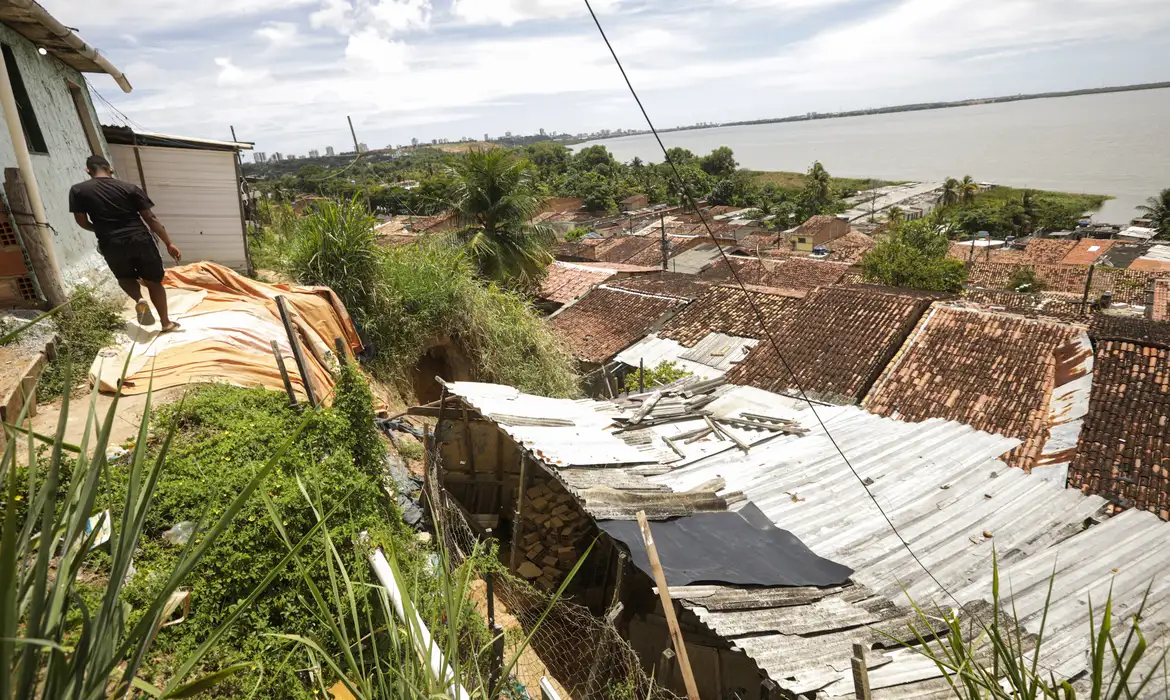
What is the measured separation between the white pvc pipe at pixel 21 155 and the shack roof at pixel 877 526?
172 inches


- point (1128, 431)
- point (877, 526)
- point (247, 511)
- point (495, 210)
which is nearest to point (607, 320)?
point (495, 210)

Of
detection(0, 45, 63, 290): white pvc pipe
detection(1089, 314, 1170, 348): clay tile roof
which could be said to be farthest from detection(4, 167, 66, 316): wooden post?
detection(1089, 314, 1170, 348): clay tile roof

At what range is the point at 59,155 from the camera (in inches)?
297

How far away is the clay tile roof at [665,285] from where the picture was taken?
1608 centimetres

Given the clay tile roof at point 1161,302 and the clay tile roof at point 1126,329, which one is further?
the clay tile roof at point 1161,302

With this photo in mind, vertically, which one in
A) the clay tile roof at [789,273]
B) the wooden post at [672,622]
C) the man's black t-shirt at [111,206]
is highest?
the man's black t-shirt at [111,206]

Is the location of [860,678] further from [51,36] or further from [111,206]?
[51,36]

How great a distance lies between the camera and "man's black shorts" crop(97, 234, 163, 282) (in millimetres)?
5707

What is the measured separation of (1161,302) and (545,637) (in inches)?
989

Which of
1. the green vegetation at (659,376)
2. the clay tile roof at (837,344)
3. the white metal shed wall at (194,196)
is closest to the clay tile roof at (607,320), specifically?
the green vegetation at (659,376)

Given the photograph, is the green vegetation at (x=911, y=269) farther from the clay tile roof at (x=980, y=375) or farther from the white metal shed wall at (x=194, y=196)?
the white metal shed wall at (x=194, y=196)

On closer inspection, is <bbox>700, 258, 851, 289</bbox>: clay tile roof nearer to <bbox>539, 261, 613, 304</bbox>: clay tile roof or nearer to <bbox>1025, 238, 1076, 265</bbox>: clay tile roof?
<bbox>539, 261, 613, 304</bbox>: clay tile roof

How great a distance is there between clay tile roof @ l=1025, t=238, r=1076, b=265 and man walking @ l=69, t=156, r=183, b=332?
38.1m

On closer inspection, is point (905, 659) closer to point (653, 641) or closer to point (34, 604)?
point (653, 641)
